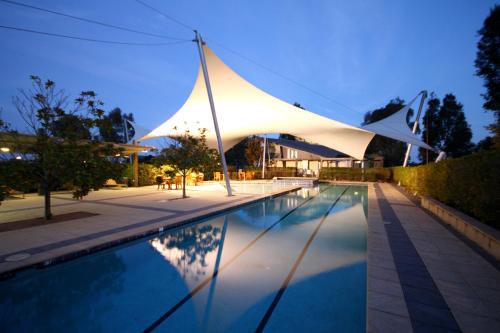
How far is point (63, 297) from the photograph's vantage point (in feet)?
10.5

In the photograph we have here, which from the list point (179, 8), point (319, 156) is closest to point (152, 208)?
point (319, 156)

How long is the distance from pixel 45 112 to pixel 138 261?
14.7ft

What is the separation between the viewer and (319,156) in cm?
2925

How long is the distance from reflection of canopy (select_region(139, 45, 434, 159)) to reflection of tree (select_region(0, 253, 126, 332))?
8873 mm

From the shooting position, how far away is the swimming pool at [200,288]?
270cm

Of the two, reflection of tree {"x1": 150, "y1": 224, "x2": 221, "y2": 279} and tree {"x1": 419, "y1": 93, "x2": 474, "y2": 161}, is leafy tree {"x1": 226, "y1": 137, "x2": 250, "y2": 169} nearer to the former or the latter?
tree {"x1": 419, "y1": 93, "x2": 474, "y2": 161}

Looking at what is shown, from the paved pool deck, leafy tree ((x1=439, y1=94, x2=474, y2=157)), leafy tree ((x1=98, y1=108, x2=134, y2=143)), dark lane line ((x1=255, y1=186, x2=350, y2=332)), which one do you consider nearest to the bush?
the paved pool deck

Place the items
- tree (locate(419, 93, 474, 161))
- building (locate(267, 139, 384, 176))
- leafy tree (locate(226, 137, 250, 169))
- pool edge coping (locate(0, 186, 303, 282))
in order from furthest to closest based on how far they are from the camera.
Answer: leafy tree (locate(226, 137, 250, 169)) → tree (locate(419, 93, 474, 161)) → building (locate(267, 139, 384, 176)) → pool edge coping (locate(0, 186, 303, 282))

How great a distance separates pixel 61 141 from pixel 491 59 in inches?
946

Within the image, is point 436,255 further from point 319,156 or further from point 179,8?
point 179,8

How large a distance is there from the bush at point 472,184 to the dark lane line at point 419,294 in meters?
1.59

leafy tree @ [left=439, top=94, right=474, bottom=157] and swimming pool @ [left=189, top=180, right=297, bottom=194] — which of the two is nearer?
swimming pool @ [left=189, top=180, right=297, bottom=194]

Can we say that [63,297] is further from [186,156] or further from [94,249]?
[186,156]

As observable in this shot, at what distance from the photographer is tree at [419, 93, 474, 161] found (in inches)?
1368
